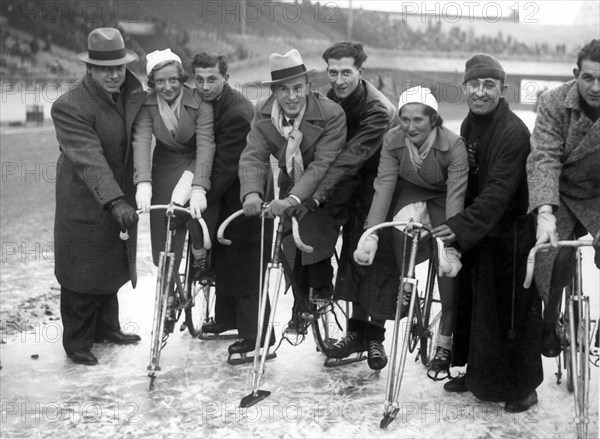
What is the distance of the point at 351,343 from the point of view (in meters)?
4.37

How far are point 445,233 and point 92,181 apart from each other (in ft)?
6.58

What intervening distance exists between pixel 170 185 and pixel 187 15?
507 inches

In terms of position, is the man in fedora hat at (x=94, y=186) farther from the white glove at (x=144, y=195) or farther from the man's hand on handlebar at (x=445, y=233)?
the man's hand on handlebar at (x=445, y=233)

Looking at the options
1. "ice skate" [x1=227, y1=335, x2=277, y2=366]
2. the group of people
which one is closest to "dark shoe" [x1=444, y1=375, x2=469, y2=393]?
the group of people

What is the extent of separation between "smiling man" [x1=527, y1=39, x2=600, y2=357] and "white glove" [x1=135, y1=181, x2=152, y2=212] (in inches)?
81.0

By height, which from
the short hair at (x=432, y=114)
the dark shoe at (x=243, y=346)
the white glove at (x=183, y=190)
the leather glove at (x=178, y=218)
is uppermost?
the short hair at (x=432, y=114)

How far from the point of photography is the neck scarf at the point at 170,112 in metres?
4.18

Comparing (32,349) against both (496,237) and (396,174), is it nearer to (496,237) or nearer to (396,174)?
(396,174)

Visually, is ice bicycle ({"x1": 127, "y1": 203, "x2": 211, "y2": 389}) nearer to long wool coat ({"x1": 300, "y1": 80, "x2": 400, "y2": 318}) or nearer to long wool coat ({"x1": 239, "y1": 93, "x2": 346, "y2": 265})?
long wool coat ({"x1": 239, "y1": 93, "x2": 346, "y2": 265})

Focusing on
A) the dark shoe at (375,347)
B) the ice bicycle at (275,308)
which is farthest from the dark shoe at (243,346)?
the dark shoe at (375,347)

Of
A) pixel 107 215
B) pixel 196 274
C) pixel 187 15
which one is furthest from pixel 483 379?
pixel 187 15

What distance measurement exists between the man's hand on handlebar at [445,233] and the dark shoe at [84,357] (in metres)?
2.29

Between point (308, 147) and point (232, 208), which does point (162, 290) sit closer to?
point (232, 208)

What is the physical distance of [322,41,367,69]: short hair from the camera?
13.3 feet
